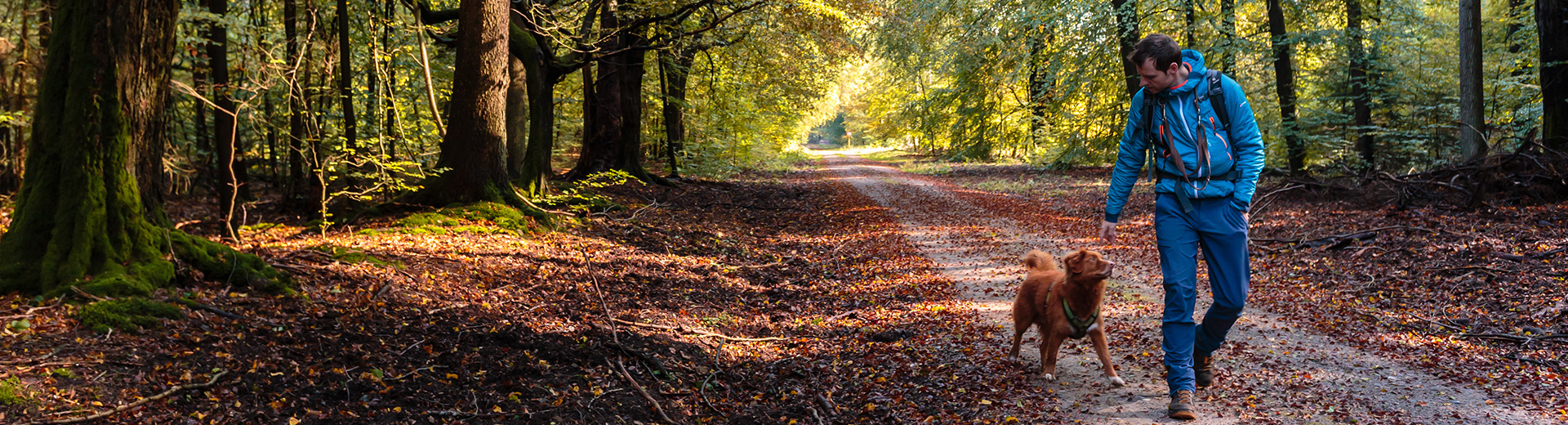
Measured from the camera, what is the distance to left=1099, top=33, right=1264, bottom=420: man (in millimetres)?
3848

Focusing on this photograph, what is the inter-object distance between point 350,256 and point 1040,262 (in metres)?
5.74

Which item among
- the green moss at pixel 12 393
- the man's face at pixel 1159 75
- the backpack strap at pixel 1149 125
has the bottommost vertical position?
the green moss at pixel 12 393

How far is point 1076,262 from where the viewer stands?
13.9 ft

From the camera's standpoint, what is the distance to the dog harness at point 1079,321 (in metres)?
4.36

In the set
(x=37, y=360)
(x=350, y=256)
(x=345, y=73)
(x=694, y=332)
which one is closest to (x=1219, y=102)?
(x=694, y=332)

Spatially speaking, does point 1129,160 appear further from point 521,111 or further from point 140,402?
point 521,111

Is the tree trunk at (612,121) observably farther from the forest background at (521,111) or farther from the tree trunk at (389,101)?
the tree trunk at (389,101)

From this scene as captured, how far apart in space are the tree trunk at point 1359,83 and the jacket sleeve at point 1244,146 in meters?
13.0

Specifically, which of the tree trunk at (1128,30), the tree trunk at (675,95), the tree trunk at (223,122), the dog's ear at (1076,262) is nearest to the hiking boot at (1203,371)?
the dog's ear at (1076,262)

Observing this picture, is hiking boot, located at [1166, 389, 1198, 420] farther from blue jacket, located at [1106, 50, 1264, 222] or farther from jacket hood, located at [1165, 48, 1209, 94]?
jacket hood, located at [1165, 48, 1209, 94]

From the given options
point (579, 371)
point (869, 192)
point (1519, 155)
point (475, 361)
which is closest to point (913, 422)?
point (579, 371)

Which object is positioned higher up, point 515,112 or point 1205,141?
point 515,112

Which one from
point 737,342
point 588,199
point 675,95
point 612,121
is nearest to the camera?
point 737,342

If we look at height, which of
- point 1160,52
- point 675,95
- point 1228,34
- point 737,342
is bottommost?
point 737,342
